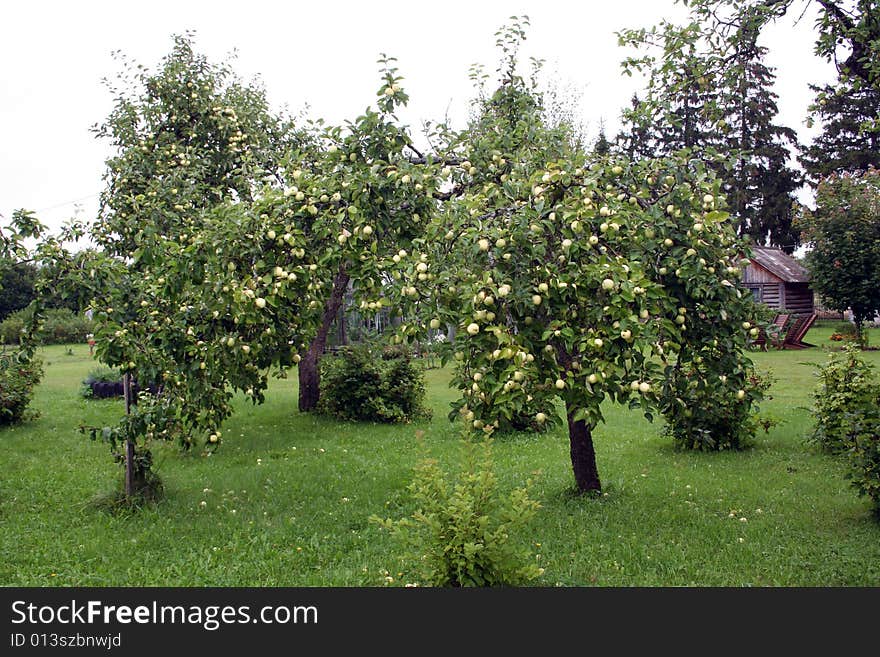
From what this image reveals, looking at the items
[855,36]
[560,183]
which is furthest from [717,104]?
[560,183]

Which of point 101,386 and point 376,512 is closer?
point 376,512

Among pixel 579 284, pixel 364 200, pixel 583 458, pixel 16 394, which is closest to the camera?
pixel 579 284

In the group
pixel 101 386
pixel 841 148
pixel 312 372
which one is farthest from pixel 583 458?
pixel 841 148

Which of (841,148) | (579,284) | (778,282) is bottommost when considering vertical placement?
(579,284)

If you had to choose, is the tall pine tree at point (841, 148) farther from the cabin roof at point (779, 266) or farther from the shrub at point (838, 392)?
the shrub at point (838, 392)

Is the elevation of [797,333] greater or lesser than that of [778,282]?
lesser

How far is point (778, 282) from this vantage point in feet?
86.6

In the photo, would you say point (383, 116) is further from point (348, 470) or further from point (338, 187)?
point (348, 470)

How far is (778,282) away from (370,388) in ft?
69.3

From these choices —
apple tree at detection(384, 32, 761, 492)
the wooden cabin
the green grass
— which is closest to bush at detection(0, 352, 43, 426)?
the green grass

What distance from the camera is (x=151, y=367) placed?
5.23 metres

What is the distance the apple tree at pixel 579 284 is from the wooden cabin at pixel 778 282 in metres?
23.1

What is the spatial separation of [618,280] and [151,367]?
11.1ft

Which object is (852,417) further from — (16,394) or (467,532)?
(16,394)
